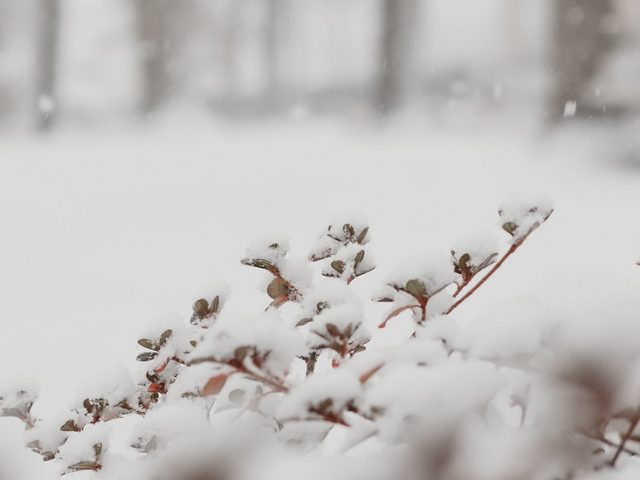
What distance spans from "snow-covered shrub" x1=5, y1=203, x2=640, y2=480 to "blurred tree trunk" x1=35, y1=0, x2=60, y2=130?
7742 mm

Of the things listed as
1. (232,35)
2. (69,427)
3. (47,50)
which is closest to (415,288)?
(69,427)

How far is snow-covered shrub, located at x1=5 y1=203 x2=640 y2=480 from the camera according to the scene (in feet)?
1.09

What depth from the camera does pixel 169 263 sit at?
3.52 m

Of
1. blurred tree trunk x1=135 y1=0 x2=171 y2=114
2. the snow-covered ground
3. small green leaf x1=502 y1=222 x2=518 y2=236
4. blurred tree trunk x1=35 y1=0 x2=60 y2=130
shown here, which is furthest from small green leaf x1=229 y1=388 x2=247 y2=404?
blurred tree trunk x1=35 y1=0 x2=60 y2=130

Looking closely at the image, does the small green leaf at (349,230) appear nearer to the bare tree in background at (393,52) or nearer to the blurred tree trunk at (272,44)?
the bare tree in background at (393,52)

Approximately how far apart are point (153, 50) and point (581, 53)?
17.0 ft

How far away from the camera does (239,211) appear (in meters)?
4.15

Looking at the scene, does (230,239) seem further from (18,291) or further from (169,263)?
(18,291)

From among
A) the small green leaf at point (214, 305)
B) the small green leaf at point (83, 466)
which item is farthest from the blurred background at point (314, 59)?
the small green leaf at point (83, 466)

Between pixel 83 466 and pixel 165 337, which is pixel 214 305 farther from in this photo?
pixel 83 466

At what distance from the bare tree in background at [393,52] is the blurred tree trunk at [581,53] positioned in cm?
193

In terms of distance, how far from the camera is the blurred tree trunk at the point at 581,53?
172 inches

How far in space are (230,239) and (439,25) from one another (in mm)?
4500

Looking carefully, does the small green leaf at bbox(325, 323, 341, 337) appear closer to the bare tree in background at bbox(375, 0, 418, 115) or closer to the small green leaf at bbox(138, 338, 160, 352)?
the small green leaf at bbox(138, 338, 160, 352)
